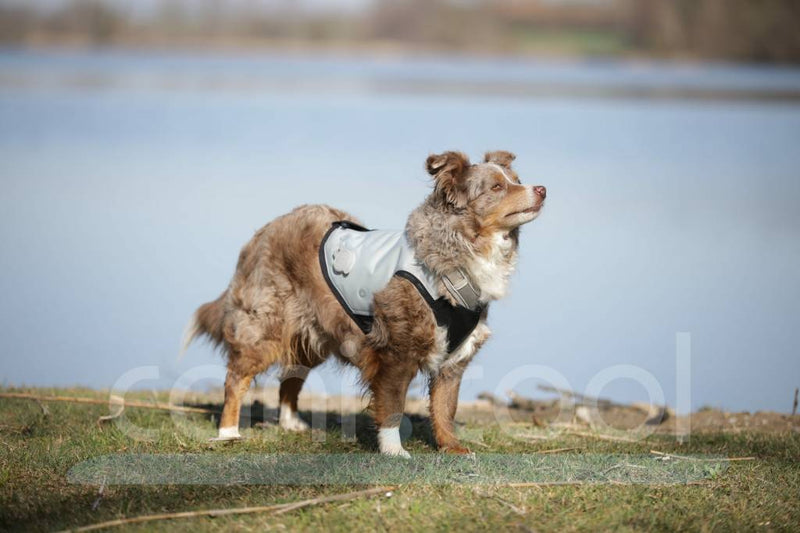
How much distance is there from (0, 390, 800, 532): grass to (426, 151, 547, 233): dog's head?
1534 mm

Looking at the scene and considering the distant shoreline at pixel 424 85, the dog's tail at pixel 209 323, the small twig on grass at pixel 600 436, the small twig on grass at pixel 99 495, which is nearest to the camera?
the small twig on grass at pixel 99 495

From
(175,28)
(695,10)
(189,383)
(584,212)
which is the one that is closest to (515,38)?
(695,10)

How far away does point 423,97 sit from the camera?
3550 cm

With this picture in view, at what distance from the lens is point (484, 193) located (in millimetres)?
6750

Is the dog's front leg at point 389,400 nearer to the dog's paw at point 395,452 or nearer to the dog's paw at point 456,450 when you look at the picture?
the dog's paw at point 395,452

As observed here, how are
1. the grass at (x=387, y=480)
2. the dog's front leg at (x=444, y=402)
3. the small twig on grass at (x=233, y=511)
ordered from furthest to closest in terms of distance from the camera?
the dog's front leg at (x=444, y=402) → the grass at (x=387, y=480) → the small twig on grass at (x=233, y=511)

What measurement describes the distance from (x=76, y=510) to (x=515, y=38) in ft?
176

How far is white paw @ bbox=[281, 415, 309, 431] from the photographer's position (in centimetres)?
779

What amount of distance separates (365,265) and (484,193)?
903 millimetres

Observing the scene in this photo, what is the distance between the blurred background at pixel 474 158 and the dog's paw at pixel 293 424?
44cm

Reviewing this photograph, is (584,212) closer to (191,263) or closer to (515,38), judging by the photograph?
(191,263)

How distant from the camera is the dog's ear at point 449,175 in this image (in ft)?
22.3

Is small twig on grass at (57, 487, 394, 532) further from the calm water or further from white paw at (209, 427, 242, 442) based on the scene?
the calm water

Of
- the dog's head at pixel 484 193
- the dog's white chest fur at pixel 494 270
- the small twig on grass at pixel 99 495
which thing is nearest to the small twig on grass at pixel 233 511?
the small twig on grass at pixel 99 495
